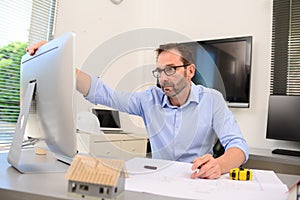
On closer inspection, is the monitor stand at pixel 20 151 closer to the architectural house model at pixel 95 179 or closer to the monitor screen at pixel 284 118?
the architectural house model at pixel 95 179

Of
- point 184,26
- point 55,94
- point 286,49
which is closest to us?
point 55,94

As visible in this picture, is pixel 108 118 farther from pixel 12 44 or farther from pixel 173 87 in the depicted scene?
pixel 173 87

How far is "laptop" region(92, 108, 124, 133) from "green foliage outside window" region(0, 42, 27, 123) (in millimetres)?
613

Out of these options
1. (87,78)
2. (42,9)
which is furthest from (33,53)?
(42,9)

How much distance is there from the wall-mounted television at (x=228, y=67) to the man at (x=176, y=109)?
3.58 ft

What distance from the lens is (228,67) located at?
8.38ft

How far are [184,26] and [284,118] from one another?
4.40 ft

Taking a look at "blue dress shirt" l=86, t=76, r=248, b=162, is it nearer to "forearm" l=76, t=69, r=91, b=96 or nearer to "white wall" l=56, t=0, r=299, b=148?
"forearm" l=76, t=69, r=91, b=96

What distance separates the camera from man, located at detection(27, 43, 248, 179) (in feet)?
4.00

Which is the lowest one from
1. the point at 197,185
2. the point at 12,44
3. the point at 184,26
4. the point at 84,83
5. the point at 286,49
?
the point at 197,185

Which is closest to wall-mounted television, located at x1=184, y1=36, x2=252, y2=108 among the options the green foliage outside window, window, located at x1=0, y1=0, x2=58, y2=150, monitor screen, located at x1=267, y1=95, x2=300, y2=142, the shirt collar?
monitor screen, located at x1=267, y1=95, x2=300, y2=142

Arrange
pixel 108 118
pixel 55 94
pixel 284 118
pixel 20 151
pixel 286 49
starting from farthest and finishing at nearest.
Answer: pixel 108 118 < pixel 286 49 < pixel 284 118 < pixel 20 151 < pixel 55 94

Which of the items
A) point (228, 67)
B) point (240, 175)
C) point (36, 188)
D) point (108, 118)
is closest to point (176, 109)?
point (240, 175)

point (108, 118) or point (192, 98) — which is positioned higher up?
point (192, 98)
